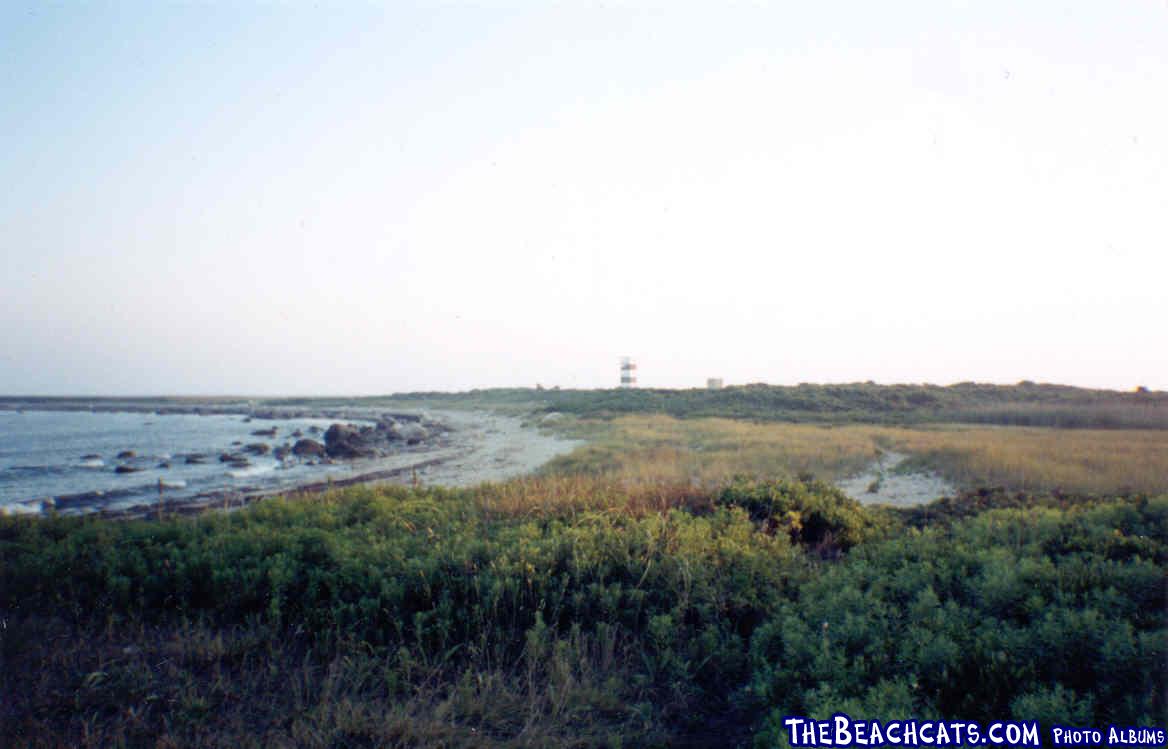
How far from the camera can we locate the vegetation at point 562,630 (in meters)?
3.47

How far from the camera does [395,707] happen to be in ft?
12.3

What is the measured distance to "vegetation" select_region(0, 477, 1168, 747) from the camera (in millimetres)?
3467

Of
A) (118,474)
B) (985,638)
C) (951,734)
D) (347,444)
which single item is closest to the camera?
(951,734)

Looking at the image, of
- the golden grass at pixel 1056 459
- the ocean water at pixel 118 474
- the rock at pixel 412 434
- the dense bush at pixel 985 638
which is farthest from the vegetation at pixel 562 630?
the rock at pixel 412 434

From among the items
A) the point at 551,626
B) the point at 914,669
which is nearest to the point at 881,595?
the point at 914,669

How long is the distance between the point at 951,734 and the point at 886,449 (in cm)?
1802

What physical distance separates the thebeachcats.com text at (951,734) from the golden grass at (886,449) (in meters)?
5.87

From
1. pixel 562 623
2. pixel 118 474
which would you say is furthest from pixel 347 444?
pixel 562 623

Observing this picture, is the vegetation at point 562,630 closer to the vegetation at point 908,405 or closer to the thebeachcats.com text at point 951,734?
the thebeachcats.com text at point 951,734

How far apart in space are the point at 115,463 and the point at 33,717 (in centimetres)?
2632

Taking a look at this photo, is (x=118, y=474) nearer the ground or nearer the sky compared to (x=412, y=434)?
nearer the ground

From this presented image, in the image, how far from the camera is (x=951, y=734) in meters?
3.03

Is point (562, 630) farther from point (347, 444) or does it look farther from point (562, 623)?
point (347, 444)

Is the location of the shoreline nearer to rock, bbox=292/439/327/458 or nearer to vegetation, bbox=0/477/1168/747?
rock, bbox=292/439/327/458
